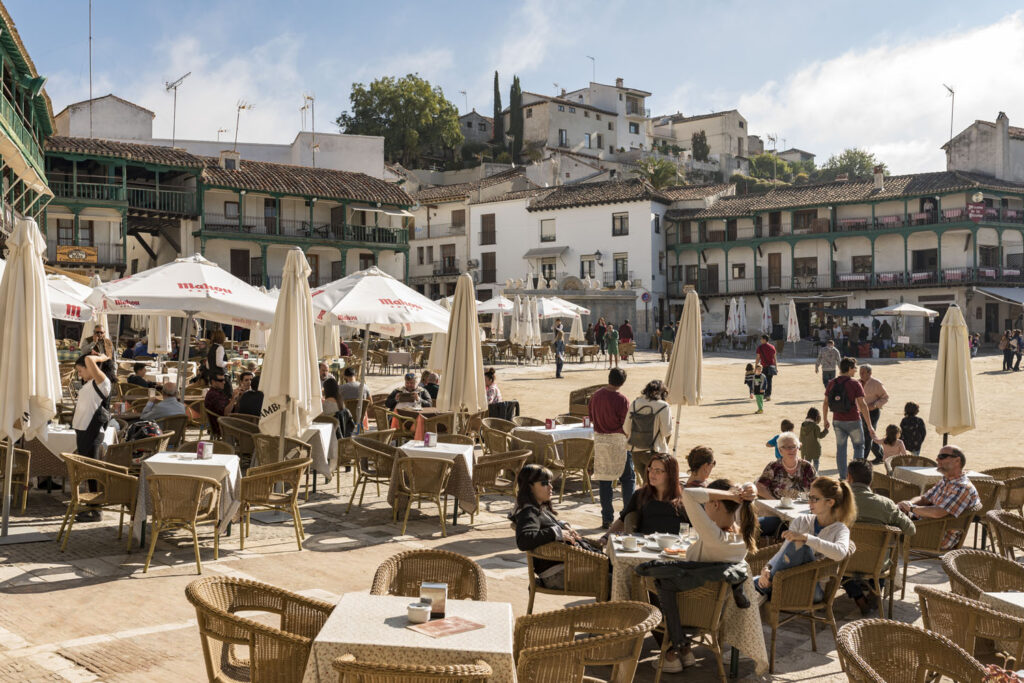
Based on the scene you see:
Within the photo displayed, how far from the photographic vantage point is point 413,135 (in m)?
63.5

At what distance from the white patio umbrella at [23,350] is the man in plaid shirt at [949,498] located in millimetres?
7217

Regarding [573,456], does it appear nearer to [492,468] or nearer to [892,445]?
[492,468]

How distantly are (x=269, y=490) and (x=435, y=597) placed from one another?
4371 millimetres

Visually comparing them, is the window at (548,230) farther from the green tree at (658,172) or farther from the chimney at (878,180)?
the chimney at (878,180)

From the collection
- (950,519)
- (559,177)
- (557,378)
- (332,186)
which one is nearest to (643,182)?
(559,177)

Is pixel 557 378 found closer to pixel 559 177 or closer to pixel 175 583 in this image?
pixel 175 583

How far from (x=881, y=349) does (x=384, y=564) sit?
37703 mm

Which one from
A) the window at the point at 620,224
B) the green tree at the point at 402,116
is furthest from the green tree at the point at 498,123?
the window at the point at 620,224

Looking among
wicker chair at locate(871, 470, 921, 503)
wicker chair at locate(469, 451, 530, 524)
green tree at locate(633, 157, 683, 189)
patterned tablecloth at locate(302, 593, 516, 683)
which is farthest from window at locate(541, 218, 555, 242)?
patterned tablecloth at locate(302, 593, 516, 683)

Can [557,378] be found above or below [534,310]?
below

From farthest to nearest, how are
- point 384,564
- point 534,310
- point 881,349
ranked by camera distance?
point 881,349, point 534,310, point 384,564

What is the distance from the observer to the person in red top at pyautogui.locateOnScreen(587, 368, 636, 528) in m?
8.80

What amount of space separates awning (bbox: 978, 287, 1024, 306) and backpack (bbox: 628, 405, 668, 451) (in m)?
41.4

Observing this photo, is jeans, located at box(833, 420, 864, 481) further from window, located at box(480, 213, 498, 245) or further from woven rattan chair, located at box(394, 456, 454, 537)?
window, located at box(480, 213, 498, 245)
